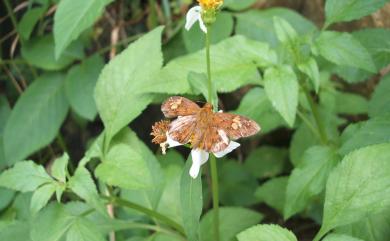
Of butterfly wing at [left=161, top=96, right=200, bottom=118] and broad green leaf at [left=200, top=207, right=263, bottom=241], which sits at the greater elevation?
butterfly wing at [left=161, top=96, right=200, bottom=118]

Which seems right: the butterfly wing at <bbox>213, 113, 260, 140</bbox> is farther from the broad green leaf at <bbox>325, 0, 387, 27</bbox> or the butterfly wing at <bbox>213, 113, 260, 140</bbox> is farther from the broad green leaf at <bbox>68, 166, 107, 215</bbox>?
the broad green leaf at <bbox>325, 0, 387, 27</bbox>

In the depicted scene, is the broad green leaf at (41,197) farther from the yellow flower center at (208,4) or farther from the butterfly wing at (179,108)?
the yellow flower center at (208,4)

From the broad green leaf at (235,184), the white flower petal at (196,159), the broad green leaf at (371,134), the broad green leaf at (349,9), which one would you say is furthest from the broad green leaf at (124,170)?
the broad green leaf at (235,184)

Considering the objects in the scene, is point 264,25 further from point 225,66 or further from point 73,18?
point 73,18

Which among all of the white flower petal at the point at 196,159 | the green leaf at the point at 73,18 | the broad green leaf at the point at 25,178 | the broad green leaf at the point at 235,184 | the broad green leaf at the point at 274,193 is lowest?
the broad green leaf at the point at 235,184

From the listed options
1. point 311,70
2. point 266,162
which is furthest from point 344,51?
point 266,162

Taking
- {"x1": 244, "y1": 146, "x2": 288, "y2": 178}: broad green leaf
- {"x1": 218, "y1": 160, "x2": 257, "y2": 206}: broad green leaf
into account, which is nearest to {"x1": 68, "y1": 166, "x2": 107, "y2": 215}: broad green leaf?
{"x1": 218, "y1": 160, "x2": 257, "y2": 206}: broad green leaf
